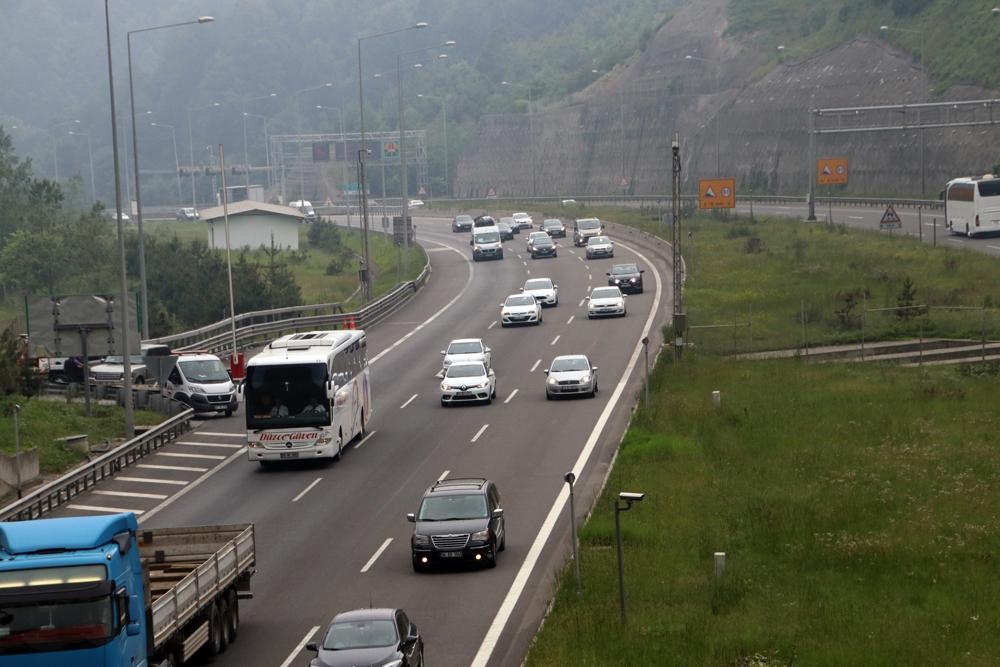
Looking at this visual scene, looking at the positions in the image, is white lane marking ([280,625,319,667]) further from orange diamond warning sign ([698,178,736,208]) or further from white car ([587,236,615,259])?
orange diamond warning sign ([698,178,736,208])

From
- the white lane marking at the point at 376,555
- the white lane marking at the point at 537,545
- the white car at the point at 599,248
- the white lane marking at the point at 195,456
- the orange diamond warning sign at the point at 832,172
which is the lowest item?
the white lane marking at the point at 195,456

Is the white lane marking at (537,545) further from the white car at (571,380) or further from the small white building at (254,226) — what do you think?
the small white building at (254,226)

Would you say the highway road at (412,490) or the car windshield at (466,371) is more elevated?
the car windshield at (466,371)

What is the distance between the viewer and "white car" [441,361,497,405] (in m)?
44.9

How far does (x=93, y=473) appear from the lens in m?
35.9

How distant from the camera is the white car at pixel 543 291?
68.4 m

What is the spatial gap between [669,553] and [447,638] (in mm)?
5511

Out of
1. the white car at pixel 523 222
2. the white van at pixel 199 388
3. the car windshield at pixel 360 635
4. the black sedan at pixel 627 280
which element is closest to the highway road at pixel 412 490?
the white van at pixel 199 388

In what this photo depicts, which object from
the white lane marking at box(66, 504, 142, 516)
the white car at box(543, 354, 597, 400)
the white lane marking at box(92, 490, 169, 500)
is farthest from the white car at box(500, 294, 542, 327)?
the white lane marking at box(66, 504, 142, 516)

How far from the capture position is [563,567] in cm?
2594

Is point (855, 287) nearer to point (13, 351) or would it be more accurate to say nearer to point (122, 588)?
point (13, 351)

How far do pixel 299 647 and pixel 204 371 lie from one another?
83.3ft

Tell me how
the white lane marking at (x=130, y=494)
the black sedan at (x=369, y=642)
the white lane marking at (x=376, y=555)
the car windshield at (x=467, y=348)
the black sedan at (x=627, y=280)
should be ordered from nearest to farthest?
the black sedan at (x=369, y=642)
the white lane marking at (x=376, y=555)
the white lane marking at (x=130, y=494)
the car windshield at (x=467, y=348)
the black sedan at (x=627, y=280)

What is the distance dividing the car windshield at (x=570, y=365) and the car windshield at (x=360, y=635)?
26375 mm
